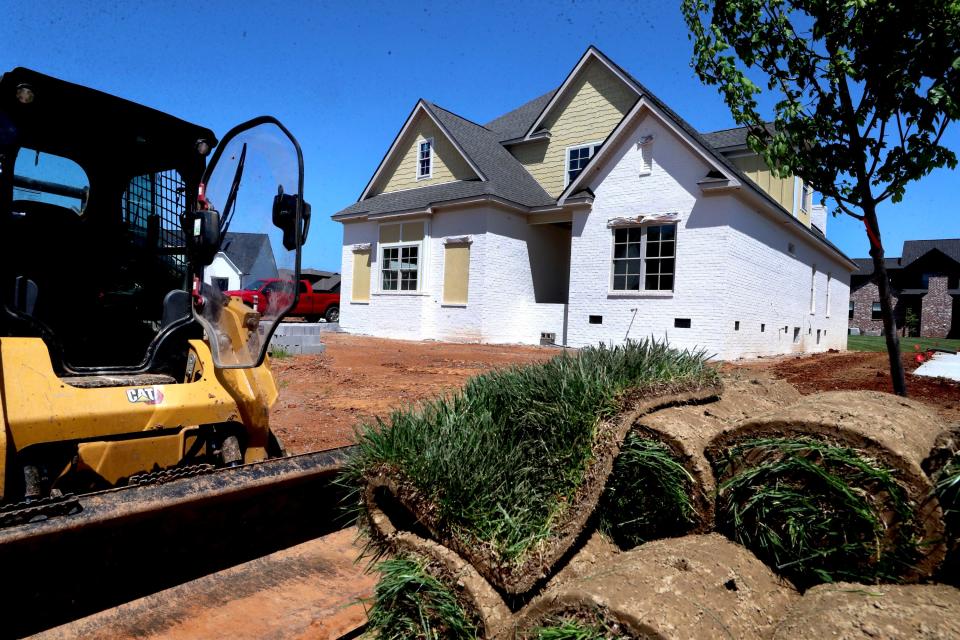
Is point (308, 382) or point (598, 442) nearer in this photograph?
point (598, 442)

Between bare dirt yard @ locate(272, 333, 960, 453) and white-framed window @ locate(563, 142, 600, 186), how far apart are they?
681 cm

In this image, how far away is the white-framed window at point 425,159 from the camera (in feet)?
67.8

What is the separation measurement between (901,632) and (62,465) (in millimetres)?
3118

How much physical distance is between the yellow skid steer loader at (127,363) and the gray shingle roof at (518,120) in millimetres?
18840

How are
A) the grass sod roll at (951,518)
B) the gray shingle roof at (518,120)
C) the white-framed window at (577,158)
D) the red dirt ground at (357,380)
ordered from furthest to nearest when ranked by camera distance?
the gray shingle roof at (518,120), the white-framed window at (577,158), the red dirt ground at (357,380), the grass sod roll at (951,518)

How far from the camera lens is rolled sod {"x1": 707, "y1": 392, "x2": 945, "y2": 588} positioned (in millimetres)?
1711

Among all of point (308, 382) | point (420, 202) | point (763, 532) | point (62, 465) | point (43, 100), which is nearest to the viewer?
point (763, 532)

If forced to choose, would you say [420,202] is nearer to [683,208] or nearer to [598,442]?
[683,208]

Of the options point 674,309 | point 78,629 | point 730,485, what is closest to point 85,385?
point 78,629

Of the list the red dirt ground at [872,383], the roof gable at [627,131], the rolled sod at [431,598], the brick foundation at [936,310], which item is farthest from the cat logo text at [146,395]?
the brick foundation at [936,310]

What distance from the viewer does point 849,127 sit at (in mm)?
4980

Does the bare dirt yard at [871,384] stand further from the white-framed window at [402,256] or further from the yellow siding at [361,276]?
the yellow siding at [361,276]

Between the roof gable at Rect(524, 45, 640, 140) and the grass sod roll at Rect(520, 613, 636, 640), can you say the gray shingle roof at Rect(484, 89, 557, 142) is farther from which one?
the grass sod roll at Rect(520, 613, 636, 640)

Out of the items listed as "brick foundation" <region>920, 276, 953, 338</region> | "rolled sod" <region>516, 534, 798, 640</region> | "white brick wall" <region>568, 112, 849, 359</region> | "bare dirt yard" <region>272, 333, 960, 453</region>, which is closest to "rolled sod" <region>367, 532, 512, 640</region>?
"rolled sod" <region>516, 534, 798, 640</region>
